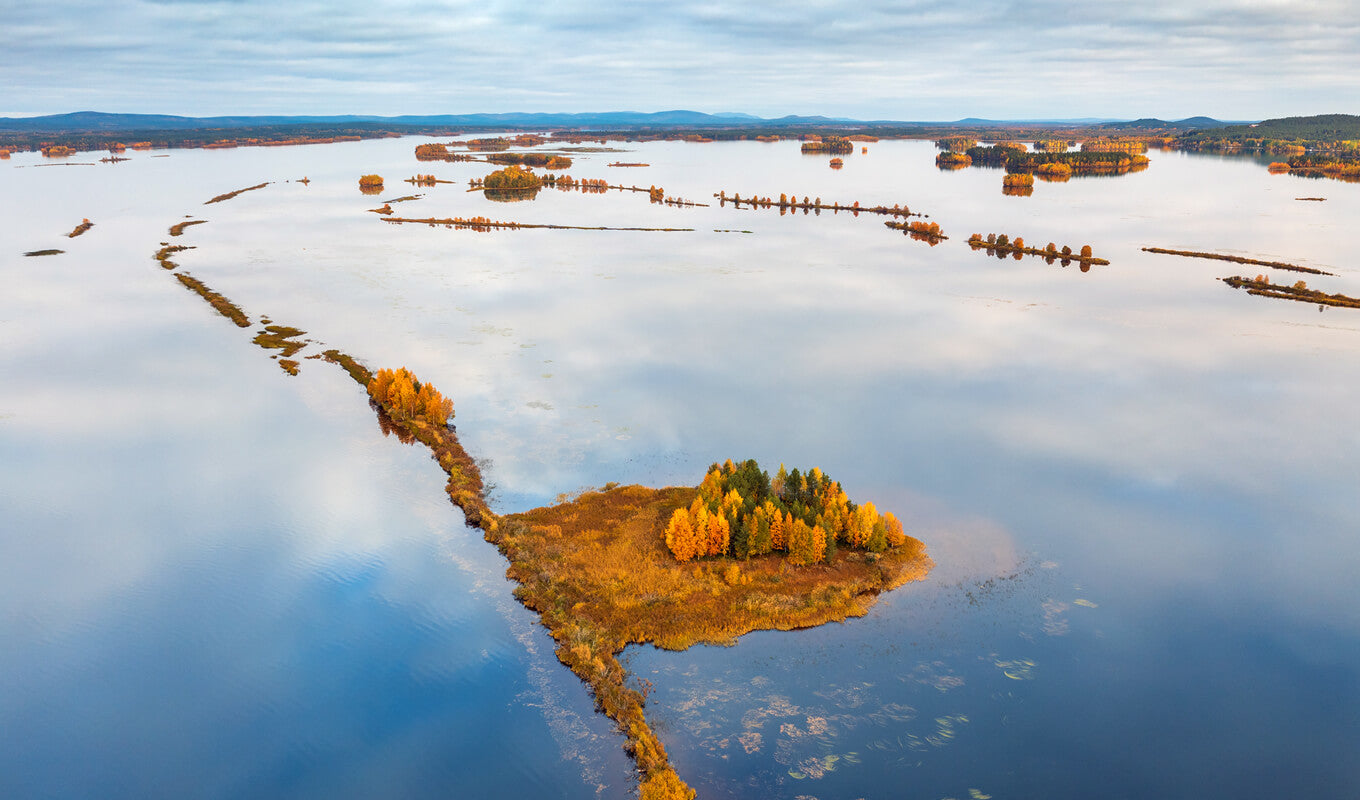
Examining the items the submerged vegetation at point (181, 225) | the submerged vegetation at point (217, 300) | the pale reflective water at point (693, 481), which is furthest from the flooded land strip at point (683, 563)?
the submerged vegetation at point (181, 225)

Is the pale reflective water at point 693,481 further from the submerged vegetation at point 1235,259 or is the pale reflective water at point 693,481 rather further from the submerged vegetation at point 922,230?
the submerged vegetation at point 922,230

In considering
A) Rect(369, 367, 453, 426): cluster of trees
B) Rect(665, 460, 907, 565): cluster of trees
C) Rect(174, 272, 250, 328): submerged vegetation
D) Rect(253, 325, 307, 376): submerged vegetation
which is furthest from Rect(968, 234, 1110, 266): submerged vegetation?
Rect(174, 272, 250, 328): submerged vegetation

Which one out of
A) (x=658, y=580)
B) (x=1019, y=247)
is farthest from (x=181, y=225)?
(x=1019, y=247)

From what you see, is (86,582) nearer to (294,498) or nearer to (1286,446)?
(294,498)

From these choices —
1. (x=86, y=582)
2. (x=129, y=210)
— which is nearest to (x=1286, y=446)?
(x=86, y=582)

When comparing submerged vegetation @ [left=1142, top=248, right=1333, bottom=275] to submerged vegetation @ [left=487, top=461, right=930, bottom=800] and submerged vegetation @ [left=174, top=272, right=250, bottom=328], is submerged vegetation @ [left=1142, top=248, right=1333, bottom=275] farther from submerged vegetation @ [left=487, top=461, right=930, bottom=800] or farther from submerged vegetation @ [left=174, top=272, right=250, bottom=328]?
submerged vegetation @ [left=174, top=272, right=250, bottom=328]

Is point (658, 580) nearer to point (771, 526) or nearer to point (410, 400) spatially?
point (771, 526)
